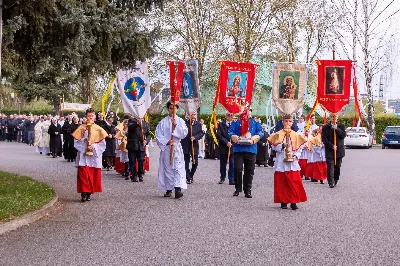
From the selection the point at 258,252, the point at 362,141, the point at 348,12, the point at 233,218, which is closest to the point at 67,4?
the point at 233,218

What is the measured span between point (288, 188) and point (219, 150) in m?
6.21

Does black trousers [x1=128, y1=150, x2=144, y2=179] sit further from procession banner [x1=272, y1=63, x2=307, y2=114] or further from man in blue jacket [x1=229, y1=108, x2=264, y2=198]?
procession banner [x1=272, y1=63, x2=307, y2=114]

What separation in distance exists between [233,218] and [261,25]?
A: 39599 mm

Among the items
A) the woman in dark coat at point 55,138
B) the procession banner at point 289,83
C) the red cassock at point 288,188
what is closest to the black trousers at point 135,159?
the procession banner at point 289,83

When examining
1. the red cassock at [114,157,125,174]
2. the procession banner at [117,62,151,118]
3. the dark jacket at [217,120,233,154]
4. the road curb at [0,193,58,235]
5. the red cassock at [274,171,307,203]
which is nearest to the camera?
the road curb at [0,193,58,235]

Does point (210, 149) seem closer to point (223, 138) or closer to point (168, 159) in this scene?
point (223, 138)

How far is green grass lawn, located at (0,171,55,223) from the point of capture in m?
11.2

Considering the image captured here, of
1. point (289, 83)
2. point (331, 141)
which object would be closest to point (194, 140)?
point (331, 141)

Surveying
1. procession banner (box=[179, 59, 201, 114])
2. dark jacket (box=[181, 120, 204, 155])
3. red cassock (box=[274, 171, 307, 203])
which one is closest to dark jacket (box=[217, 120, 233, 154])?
dark jacket (box=[181, 120, 204, 155])

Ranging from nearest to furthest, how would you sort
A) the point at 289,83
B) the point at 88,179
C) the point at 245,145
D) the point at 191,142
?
the point at 88,179 → the point at 245,145 → the point at 191,142 → the point at 289,83

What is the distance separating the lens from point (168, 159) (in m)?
14.8

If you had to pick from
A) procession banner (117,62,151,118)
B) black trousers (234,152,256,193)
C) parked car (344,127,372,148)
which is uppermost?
procession banner (117,62,151,118)

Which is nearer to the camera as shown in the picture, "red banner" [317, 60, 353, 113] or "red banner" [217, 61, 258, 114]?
"red banner" [317, 60, 353, 113]

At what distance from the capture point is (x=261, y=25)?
49.8 meters
